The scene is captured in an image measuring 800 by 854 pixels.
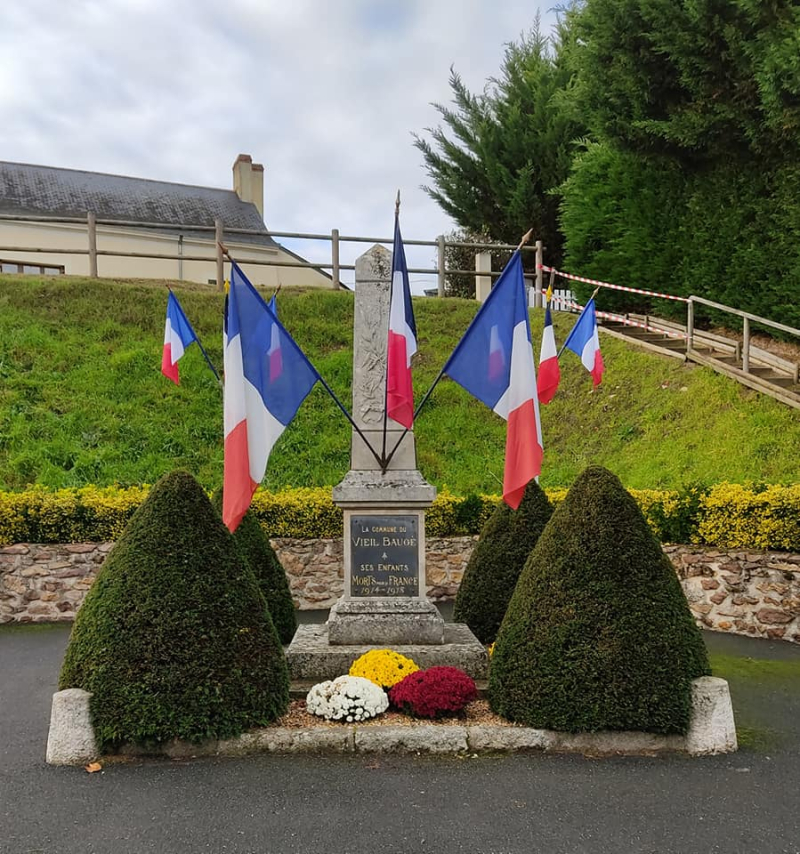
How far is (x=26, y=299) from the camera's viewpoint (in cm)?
1555

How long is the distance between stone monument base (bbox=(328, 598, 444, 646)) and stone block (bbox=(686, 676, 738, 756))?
2092 mm

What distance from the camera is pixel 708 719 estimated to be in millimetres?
4648

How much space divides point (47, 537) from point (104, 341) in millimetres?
6428

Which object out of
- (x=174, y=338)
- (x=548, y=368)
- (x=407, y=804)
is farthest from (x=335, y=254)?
(x=407, y=804)

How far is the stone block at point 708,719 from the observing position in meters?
4.64

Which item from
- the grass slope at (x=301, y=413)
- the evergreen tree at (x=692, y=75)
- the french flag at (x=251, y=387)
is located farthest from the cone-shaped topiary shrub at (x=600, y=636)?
the evergreen tree at (x=692, y=75)

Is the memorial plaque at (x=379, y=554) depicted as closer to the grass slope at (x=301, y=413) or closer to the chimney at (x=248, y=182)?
the grass slope at (x=301, y=413)

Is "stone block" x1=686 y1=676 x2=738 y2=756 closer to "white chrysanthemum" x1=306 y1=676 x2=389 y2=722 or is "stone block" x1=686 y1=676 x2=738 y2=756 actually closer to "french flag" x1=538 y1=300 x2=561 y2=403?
"white chrysanthemum" x1=306 y1=676 x2=389 y2=722

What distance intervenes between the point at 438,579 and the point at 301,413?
4832mm

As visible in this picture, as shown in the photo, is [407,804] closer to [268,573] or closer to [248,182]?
[268,573]

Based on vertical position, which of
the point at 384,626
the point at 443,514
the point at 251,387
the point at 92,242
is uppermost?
the point at 92,242

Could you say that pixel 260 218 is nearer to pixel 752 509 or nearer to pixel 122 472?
pixel 122 472

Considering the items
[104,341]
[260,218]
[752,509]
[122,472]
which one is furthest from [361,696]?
[260,218]

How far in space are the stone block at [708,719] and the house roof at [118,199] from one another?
26213 millimetres
